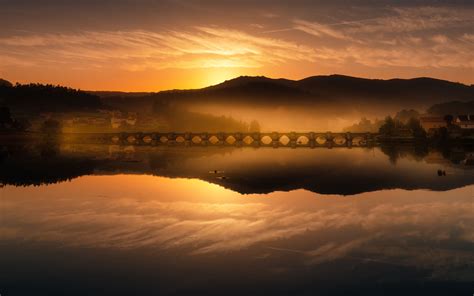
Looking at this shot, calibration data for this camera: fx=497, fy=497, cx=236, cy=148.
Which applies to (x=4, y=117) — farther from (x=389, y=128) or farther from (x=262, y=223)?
(x=262, y=223)

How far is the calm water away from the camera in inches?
811

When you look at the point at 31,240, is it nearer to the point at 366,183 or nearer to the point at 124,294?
the point at 124,294

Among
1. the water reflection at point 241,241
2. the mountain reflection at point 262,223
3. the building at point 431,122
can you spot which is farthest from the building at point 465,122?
the water reflection at point 241,241

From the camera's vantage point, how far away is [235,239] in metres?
28.1

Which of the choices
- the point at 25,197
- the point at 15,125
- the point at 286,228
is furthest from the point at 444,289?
the point at 15,125

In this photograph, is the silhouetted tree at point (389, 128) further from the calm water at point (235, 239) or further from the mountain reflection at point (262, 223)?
the mountain reflection at point (262, 223)

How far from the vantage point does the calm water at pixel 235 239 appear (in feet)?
67.6

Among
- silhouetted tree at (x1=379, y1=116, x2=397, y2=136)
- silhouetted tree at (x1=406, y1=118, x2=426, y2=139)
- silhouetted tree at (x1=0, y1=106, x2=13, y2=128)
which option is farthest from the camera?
silhouetted tree at (x1=0, y1=106, x2=13, y2=128)

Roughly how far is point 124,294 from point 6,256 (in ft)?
27.8

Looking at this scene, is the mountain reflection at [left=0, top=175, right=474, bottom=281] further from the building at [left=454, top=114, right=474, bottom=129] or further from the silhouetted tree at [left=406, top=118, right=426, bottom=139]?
the building at [left=454, top=114, right=474, bottom=129]

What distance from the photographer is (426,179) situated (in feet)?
200

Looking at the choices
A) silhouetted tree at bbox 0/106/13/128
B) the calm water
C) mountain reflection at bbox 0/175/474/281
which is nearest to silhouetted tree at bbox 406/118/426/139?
the calm water

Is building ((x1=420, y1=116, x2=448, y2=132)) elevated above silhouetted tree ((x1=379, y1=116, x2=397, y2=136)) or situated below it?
above

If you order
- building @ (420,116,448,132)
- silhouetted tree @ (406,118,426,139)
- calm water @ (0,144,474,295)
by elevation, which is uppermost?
building @ (420,116,448,132)
